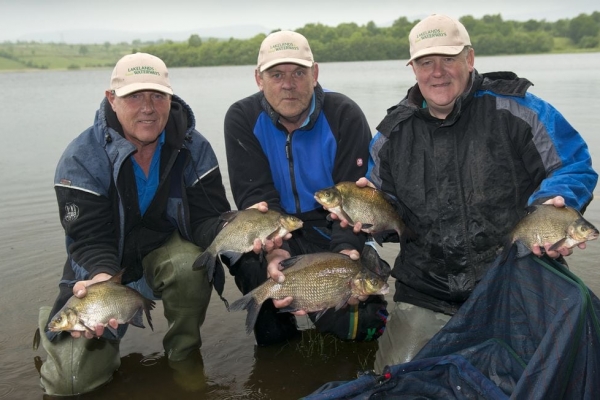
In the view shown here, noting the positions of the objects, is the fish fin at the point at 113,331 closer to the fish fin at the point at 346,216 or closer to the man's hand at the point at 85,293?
the man's hand at the point at 85,293

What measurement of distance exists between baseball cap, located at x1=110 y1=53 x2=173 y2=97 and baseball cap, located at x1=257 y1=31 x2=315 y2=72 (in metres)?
0.77

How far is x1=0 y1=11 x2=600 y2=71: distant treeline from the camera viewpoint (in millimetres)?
60906

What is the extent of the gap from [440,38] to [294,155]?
56.5 inches

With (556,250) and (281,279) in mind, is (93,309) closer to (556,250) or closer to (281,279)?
(281,279)

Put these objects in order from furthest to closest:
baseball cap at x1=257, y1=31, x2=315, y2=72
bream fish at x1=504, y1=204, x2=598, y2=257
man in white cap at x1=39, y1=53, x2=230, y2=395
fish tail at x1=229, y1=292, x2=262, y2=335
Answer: baseball cap at x1=257, y1=31, x2=315, y2=72
man in white cap at x1=39, y1=53, x2=230, y2=395
fish tail at x1=229, y1=292, x2=262, y2=335
bream fish at x1=504, y1=204, x2=598, y2=257

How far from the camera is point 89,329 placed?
12.3ft

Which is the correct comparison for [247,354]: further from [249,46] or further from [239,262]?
[249,46]

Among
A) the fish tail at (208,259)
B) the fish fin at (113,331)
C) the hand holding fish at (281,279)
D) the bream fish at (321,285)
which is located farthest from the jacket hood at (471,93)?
the fish fin at (113,331)

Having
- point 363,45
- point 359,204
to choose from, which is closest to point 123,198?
point 359,204

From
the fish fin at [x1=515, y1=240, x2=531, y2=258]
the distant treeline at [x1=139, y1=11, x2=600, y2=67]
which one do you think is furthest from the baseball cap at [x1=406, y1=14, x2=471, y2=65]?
the distant treeline at [x1=139, y1=11, x2=600, y2=67]

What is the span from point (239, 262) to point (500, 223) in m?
1.99

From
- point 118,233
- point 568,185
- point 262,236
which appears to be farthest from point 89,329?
point 568,185

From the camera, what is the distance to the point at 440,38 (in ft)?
12.7

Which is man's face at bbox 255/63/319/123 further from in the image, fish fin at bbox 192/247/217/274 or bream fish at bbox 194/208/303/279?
fish fin at bbox 192/247/217/274
